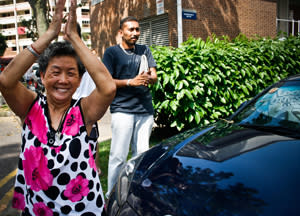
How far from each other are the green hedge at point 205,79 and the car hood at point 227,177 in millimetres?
2762

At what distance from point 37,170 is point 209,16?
10.6 m

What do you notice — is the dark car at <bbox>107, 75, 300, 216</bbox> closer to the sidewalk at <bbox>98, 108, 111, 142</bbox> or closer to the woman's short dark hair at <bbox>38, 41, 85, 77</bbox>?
the woman's short dark hair at <bbox>38, 41, 85, 77</bbox>

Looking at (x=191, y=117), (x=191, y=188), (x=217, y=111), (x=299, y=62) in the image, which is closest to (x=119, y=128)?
(x=191, y=188)

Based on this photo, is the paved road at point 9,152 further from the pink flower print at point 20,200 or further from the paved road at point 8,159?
the pink flower print at point 20,200

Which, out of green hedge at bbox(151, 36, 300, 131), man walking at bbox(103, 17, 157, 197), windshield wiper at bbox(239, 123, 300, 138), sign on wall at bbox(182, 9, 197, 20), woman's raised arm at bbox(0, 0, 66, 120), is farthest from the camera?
sign on wall at bbox(182, 9, 197, 20)

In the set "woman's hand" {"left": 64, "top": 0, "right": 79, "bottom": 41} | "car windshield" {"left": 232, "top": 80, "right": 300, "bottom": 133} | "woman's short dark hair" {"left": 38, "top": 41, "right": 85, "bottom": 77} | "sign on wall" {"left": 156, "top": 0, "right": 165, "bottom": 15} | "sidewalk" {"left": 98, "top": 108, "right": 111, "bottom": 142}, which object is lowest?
"sidewalk" {"left": 98, "top": 108, "right": 111, "bottom": 142}

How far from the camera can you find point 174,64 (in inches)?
205

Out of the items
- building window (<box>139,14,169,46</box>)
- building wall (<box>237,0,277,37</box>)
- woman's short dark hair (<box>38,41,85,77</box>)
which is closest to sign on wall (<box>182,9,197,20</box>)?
building window (<box>139,14,169,46</box>)

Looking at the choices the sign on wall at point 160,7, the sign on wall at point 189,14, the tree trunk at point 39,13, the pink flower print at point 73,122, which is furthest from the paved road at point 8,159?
Result: the sign on wall at point 189,14

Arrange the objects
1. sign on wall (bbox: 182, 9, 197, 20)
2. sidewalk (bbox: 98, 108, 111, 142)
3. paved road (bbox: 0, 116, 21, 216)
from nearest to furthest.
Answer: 1. paved road (bbox: 0, 116, 21, 216)
2. sidewalk (bbox: 98, 108, 111, 142)
3. sign on wall (bbox: 182, 9, 197, 20)

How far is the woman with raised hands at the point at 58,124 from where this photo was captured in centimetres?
156

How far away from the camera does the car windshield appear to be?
2.49 m

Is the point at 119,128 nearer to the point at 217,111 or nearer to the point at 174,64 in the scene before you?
the point at 174,64

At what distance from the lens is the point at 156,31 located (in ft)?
38.2
